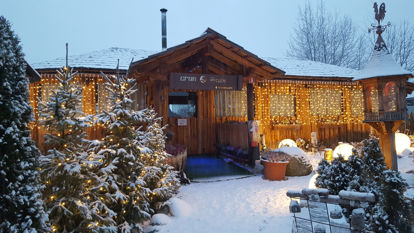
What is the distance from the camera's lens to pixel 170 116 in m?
11.9

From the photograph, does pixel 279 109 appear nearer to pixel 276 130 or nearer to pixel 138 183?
pixel 276 130

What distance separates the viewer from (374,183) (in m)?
4.98

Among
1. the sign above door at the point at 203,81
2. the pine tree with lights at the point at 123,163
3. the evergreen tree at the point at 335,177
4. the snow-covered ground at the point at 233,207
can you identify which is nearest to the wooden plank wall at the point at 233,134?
the sign above door at the point at 203,81

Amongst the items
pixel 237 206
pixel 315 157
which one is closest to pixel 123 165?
pixel 237 206

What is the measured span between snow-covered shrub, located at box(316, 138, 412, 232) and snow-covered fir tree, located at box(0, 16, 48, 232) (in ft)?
16.2

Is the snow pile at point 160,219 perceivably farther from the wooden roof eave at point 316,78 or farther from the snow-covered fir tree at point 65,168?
the wooden roof eave at point 316,78

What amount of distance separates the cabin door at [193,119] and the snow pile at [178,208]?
5.87m

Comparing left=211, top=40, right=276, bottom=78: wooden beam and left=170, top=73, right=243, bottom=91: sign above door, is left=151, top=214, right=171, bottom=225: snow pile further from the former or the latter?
left=211, top=40, right=276, bottom=78: wooden beam

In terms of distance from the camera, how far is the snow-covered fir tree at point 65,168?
3902mm

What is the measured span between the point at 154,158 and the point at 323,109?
11758 millimetres

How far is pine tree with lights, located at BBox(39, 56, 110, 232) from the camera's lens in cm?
390

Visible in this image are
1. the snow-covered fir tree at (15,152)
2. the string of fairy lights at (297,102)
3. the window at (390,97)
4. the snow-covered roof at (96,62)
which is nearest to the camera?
the snow-covered fir tree at (15,152)

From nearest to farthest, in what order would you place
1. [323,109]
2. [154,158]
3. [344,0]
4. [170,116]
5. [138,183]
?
[138,183] → [154,158] → [170,116] → [323,109] → [344,0]

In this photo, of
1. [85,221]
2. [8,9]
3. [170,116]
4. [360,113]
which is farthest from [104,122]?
[8,9]
